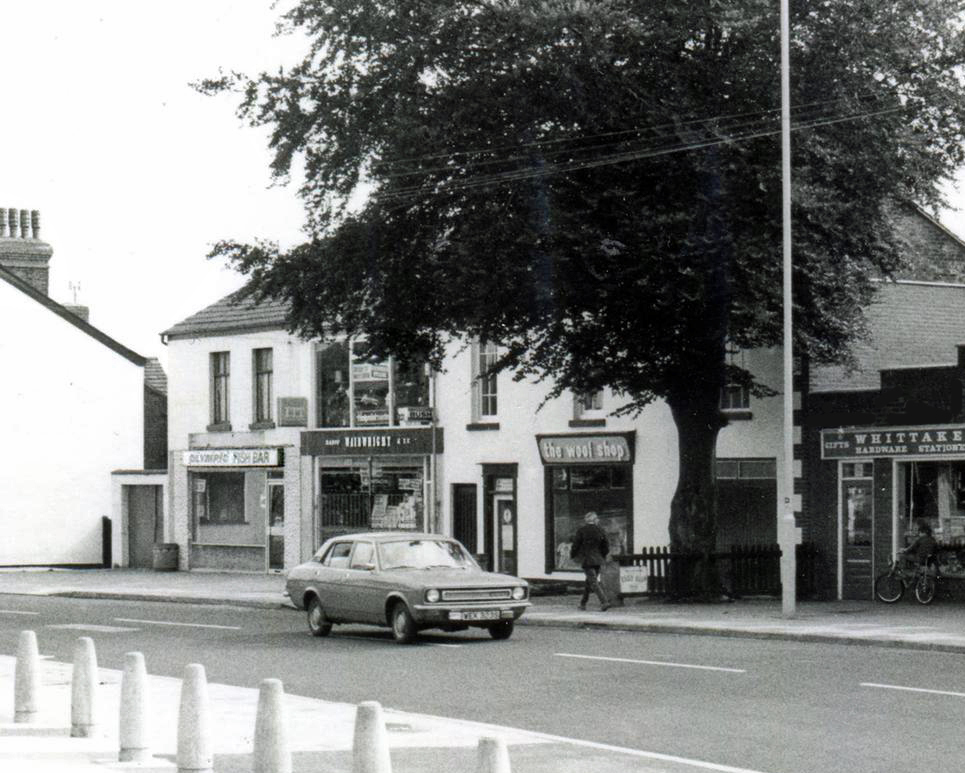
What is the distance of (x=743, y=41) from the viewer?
1041 inches

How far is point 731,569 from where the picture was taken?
30.2 metres

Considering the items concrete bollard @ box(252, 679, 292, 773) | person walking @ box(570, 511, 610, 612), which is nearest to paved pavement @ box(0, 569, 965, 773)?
person walking @ box(570, 511, 610, 612)

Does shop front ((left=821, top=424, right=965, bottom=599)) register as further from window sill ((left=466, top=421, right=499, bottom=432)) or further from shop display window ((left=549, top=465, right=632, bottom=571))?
window sill ((left=466, top=421, right=499, bottom=432))

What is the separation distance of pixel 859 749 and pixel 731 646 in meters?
9.33

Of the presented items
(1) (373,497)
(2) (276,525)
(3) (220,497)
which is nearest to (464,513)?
(1) (373,497)

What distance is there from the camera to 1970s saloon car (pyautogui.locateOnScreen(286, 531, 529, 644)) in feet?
72.0

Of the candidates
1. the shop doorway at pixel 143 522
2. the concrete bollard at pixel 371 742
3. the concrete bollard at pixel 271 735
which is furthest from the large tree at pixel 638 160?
the shop doorway at pixel 143 522

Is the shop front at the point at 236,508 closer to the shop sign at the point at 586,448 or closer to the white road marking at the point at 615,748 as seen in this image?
the shop sign at the point at 586,448

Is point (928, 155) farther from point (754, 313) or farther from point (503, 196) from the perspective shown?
point (503, 196)

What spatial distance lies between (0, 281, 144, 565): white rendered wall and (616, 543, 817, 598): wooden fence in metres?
24.4

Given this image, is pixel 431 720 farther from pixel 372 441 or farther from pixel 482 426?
pixel 372 441

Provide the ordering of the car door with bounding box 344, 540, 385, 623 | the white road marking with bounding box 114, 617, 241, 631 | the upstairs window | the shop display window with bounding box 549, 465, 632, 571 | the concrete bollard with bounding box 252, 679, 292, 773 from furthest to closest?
the shop display window with bounding box 549, 465, 632, 571 → the upstairs window → the white road marking with bounding box 114, 617, 241, 631 → the car door with bounding box 344, 540, 385, 623 → the concrete bollard with bounding box 252, 679, 292, 773

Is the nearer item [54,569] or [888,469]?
[888,469]

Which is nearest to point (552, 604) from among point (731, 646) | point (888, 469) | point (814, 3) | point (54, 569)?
point (888, 469)
